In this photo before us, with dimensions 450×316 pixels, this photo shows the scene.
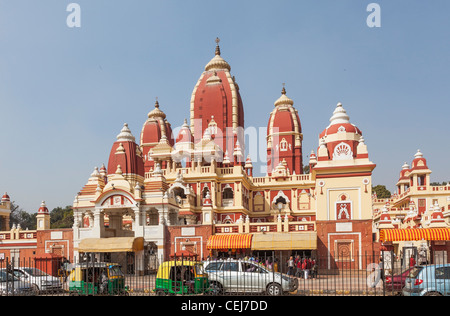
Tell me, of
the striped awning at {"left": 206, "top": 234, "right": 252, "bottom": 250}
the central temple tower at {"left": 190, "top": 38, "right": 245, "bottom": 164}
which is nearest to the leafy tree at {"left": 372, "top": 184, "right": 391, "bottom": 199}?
the central temple tower at {"left": 190, "top": 38, "right": 245, "bottom": 164}

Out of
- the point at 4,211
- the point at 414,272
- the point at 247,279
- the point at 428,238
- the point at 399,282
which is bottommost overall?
the point at 399,282

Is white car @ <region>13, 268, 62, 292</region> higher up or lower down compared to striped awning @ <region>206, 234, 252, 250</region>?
lower down

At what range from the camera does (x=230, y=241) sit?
28.5m

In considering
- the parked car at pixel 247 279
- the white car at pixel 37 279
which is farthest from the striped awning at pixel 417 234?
the white car at pixel 37 279

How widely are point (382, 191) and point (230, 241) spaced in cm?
5660

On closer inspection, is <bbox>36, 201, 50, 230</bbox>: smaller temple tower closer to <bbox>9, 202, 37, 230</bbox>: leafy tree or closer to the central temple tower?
the central temple tower

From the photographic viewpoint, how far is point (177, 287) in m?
15.6

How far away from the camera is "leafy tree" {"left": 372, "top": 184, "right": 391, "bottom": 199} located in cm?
7750

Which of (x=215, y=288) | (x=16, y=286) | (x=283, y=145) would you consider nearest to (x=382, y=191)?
(x=283, y=145)

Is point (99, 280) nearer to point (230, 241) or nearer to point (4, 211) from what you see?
point (230, 241)

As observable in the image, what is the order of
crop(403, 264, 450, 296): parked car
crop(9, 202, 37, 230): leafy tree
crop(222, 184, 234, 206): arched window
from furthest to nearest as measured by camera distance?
1. crop(9, 202, 37, 230): leafy tree
2. crop(222, 184, 234, 206): arched window
3. crop(403, 264, 450, 296): parked car

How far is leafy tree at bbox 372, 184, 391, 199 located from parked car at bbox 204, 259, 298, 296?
64.9 meters

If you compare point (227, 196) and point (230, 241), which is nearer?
point (230, 241)

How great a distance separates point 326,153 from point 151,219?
43.3 feet
